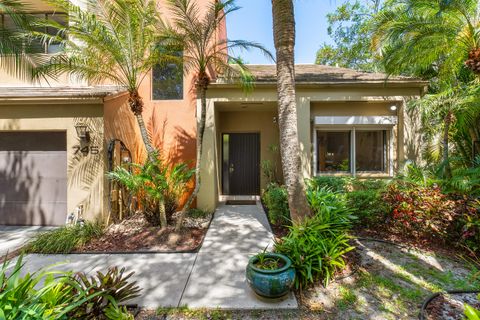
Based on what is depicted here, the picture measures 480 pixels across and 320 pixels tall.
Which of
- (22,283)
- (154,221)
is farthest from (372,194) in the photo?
(22,283)

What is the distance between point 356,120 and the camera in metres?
7.65

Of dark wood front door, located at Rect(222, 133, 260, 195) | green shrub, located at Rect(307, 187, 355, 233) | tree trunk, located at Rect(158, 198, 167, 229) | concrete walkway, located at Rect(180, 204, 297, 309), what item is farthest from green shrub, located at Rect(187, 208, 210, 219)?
green shrub, located at Rect(307, 187, 355, 233)

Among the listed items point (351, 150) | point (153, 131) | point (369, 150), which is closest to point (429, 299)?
point (351, 150)

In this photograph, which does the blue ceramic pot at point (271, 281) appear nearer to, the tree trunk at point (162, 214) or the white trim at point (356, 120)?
the tree trunk at point (162, 214)

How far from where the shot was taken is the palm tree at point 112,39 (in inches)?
201

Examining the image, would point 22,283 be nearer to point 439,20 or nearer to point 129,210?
point 129,210

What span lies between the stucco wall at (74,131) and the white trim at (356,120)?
6.77 meters

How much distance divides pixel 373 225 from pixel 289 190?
9.88ft

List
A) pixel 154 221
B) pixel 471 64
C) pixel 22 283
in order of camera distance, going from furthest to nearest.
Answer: pixel 154 221, pixel 471 64, pixel 22 283

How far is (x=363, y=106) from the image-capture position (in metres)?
7.78

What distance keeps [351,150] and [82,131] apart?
8.26 m

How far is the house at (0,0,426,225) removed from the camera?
20.6 feet

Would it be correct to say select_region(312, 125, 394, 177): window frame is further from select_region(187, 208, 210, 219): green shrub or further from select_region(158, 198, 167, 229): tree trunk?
select_region(158, 198, 167, 229): tree trunk

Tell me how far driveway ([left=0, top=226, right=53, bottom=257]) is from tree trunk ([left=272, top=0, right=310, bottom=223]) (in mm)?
6344
